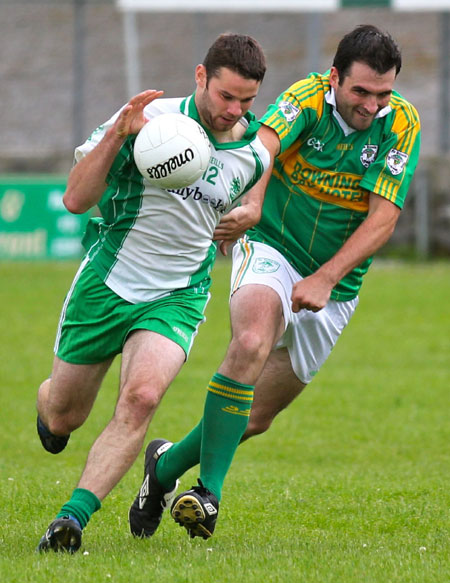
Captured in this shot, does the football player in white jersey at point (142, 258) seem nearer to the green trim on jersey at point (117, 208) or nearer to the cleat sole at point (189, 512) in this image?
the green trim on jersey at point (117, 208)

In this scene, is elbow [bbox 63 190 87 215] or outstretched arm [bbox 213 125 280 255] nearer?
elbow [bbox 63 190 87 215]

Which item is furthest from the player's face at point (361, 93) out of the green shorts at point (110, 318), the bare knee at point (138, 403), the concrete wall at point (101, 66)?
the concrete wall at point (101, 66)

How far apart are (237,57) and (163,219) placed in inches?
32.4

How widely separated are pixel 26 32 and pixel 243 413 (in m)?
18.0

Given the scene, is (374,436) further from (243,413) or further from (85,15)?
(85,15)

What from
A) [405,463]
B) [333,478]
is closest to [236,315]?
[333,478]

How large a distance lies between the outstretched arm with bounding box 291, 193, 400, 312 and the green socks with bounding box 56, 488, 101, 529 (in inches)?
59.2

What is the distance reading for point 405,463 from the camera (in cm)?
847

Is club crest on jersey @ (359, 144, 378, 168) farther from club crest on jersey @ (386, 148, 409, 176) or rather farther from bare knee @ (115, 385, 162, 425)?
bare knee @ (115, 385, 162, 425)

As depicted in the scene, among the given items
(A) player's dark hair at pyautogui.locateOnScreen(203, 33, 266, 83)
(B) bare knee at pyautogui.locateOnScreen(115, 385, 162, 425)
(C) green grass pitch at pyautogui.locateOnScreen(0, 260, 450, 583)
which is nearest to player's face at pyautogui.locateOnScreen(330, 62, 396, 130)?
(A) player's dark hair at pyautogui.locateOnScreen(203, 33, 266, 83)

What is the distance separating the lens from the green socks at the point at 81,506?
4977 mm

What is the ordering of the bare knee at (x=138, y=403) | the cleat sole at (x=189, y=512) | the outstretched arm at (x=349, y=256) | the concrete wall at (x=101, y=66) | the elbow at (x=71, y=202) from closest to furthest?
the bare knee at (x=138, y=403), the elbow at (x=71, y=202), the cleat sole at (x=189, y=512), the outstretched arm at (x=349, y=256), the concrete wall at (x=101, y=66)

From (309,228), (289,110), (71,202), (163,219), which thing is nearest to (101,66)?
(309,228)

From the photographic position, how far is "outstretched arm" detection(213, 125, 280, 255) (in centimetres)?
581
